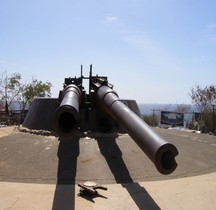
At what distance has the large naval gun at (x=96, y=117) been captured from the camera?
15.0 feet

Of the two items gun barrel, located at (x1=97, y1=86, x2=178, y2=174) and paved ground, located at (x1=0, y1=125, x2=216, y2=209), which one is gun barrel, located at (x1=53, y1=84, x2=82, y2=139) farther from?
paved ground, located at (x1=0, y1=125, x2=216, y2=209)

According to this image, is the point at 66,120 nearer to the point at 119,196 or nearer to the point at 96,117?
the point at 119,196

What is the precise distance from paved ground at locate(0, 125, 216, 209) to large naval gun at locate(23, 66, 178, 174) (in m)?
0.71

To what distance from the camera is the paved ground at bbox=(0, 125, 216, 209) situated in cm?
600

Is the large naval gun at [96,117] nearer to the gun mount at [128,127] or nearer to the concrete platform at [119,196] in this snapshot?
the gun mount at [128,127]

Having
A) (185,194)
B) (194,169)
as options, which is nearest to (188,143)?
(194,169)

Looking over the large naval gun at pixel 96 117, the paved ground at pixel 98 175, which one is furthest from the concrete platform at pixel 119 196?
the large naval gun at pixel 96 117

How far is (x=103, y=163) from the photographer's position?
820cm

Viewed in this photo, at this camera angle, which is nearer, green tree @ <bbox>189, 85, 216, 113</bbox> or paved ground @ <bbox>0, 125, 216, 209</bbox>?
paved ground @ <bbox>0, 125, 216, 209</bbox>

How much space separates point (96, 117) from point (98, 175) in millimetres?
2910

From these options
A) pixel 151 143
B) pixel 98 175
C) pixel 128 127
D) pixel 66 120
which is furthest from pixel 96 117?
pixel 151 143

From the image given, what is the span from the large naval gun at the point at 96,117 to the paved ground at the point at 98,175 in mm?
709

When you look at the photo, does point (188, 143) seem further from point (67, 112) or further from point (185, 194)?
point (67, 112)

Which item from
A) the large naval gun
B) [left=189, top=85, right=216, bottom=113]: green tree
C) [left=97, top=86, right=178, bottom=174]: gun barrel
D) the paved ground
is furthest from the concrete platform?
[left=189, top=85, right=216, bottom=113]: green tree
